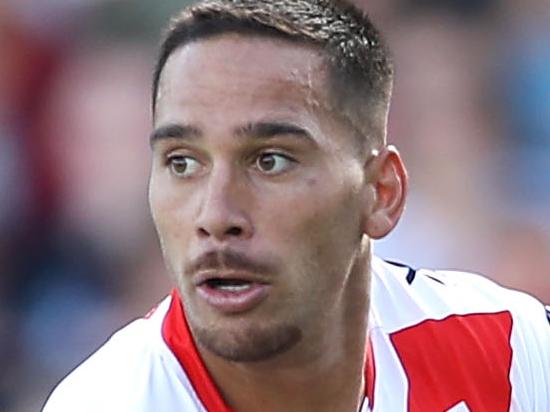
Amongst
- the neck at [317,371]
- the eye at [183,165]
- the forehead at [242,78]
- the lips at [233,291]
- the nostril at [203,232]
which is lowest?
the neck at [317,371]

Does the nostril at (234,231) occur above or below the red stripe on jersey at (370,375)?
above

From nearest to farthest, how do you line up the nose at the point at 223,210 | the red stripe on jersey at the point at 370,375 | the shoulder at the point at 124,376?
the nose at the point at 223,210 < the shoulder at the point at 124,376 < the red stripe on jersey at the point at 370,375

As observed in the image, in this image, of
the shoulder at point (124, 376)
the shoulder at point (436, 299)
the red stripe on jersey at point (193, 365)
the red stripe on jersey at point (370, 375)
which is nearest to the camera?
the shoulder at point (124, 376)

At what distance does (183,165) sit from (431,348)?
76 cm

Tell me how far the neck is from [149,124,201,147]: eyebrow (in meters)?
0.42

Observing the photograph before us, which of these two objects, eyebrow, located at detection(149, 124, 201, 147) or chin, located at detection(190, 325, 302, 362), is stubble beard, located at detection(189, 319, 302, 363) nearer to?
chin, located at detection(190, 325, 302, 362)

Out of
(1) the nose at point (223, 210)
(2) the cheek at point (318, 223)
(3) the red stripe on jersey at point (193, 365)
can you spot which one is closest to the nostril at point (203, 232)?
(1) the nose at point (223, 210)

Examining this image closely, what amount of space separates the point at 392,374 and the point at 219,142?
0.75 m

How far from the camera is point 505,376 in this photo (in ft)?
9.44

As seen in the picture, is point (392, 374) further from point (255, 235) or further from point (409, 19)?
point (409, 19)

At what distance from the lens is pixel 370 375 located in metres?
2.83

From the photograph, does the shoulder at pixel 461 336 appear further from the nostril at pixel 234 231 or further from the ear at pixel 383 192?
the nostril at pixel 234 231

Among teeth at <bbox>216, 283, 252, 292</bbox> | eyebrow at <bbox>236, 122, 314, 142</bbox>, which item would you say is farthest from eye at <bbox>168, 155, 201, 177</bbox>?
teeth at <bbox>216, 283, 252, 292</bbox>

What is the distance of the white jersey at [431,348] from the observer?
8.48 feet
